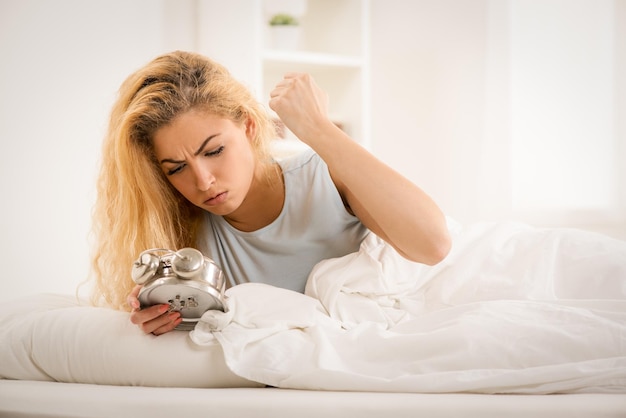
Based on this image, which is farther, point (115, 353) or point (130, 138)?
point (130, 138)

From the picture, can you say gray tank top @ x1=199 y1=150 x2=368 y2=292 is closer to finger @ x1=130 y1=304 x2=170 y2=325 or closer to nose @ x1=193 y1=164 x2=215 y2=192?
nose @ x1=193 y1=164 x2=215 y2=192

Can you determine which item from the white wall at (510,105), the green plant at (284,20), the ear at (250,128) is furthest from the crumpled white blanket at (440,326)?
the white wall at (510,105)

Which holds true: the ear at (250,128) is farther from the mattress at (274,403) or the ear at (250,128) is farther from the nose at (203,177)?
the mattress at (274,403)

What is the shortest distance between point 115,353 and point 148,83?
2.18 ft

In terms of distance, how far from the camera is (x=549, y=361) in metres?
0.90

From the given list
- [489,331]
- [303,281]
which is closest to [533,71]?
[303,281]

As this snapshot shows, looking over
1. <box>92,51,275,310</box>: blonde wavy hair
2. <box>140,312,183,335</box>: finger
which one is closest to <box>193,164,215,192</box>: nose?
<box>92,51,275,310</box>: blonde wavy hair

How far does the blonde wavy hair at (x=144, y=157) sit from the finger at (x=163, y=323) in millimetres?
323

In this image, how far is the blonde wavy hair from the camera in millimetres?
1444

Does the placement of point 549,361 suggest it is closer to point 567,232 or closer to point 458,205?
point 567,232

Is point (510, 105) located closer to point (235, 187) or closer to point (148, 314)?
point (235, 187)

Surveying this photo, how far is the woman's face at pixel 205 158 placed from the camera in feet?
4.59

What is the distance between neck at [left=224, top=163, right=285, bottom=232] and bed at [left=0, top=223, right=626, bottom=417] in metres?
0.35

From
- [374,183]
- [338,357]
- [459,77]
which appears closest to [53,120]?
[374,183]
